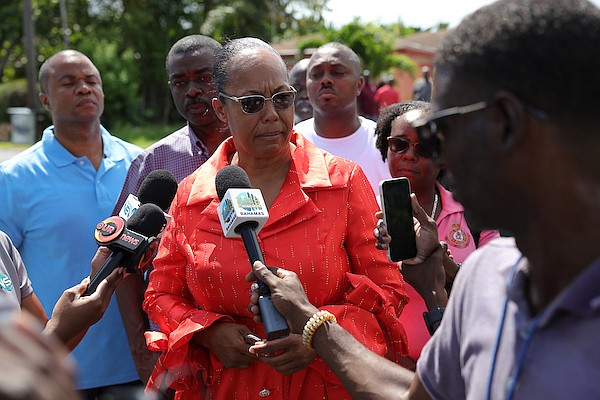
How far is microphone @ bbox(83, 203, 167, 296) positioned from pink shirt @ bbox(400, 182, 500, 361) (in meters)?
1.21

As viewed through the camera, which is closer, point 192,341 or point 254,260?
point 254,260

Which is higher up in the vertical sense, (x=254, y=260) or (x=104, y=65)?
(x=254, y=260)

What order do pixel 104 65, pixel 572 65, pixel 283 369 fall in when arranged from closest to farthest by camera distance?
pixel 572 65
pixel 283 369
pixel 104 65

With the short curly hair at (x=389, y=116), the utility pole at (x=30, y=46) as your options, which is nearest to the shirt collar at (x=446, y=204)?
the short curly hair at (x=389, y=116)

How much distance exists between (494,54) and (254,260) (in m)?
1.18

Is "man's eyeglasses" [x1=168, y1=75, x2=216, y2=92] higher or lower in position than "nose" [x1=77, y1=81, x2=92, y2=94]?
higher

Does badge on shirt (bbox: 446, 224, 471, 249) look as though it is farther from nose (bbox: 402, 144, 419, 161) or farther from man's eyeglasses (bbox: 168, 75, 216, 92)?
man's eyeglasses (bbox: 168, 75, 216, 92)

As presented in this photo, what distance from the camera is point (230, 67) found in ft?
11.0

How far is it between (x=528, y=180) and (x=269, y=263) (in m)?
1.47

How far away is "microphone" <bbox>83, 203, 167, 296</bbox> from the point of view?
10.1 ft

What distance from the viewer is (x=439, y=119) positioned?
70.7 inches

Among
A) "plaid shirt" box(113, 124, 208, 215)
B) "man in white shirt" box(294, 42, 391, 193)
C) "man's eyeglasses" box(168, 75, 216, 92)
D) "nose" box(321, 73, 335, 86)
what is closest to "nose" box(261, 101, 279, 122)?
"plaid shirt" box(113, 124, 208, 215)

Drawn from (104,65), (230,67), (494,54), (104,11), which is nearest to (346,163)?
(230,67)

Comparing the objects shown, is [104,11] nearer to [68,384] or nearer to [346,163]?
[346,163]
